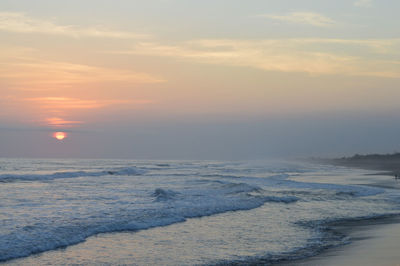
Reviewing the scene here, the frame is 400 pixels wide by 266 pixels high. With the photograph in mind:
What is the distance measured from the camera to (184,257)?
10648 millimetres

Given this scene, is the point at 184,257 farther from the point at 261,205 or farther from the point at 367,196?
the point at 367,196

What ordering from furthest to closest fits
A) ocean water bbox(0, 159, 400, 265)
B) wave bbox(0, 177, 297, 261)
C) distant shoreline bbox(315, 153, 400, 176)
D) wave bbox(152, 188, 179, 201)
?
distant shoreline bbox(315, 153, 400, 176), wave bbox(152, 188, 179, 201), wave bbox(0, 177, 297, 261), ocean water bbox(0, 159, 400, 265)

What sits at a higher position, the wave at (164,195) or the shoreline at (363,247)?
the wave at (164,195)

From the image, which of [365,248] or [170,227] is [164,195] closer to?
[170,227]

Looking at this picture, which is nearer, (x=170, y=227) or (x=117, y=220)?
(x=170, y=227)

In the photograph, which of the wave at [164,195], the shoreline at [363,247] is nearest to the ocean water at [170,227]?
the wave at [164,195]

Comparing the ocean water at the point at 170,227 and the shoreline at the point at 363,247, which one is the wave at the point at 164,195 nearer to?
the ocean water at the point at 170,227

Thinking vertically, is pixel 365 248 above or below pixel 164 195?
below

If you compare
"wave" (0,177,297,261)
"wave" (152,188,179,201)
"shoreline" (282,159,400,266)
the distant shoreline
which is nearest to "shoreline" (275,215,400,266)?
"shoreline" (282,159,400,266)

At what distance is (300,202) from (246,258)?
12574mm

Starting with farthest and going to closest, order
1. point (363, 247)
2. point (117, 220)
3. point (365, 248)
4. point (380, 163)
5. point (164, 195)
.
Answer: point (380, 163), point (164, 195), point (117, 220), point (363, 247), point (365, 248)

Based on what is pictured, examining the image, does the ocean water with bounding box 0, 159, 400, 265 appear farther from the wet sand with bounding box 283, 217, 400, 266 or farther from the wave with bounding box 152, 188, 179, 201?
the wet sand with bounding box 283, 217, 400, 266

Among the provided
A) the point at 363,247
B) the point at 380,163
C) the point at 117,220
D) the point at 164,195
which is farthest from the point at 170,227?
the point at 380,163

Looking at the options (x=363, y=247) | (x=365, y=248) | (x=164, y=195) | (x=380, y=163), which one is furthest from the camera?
(x=380, y=163)
